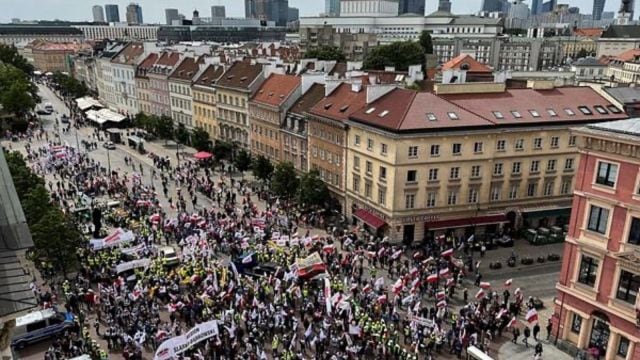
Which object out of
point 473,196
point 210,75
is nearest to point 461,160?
point 473,196

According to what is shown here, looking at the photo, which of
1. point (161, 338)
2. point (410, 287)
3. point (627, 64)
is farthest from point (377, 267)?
point (627, 64)

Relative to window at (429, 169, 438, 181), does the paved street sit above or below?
below

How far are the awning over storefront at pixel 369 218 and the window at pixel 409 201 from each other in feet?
8.52

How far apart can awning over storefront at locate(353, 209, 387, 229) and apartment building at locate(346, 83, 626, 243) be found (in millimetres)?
104

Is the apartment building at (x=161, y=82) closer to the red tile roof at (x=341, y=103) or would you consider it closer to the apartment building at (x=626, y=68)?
the red tile roof at (x=341, y=103)

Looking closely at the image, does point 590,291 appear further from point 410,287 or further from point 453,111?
point 453,111

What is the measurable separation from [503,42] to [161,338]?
159 metres

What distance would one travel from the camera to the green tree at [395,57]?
130250 millimetres

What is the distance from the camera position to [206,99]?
88875 millimetres

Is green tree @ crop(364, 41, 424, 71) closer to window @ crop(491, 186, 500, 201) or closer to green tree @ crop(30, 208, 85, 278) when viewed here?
window @ crop(491, 186, 500, 201)

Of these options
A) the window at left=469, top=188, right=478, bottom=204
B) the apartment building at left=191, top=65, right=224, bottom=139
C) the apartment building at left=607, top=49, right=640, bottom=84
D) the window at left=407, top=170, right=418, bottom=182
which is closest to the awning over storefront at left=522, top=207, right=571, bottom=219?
the window at left=469, top=188, right=478, bottom=204

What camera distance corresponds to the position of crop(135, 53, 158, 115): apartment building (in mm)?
109025

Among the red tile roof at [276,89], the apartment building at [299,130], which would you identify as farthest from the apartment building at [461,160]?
the red tile roof at [276,89]

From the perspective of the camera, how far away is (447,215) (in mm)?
50125
